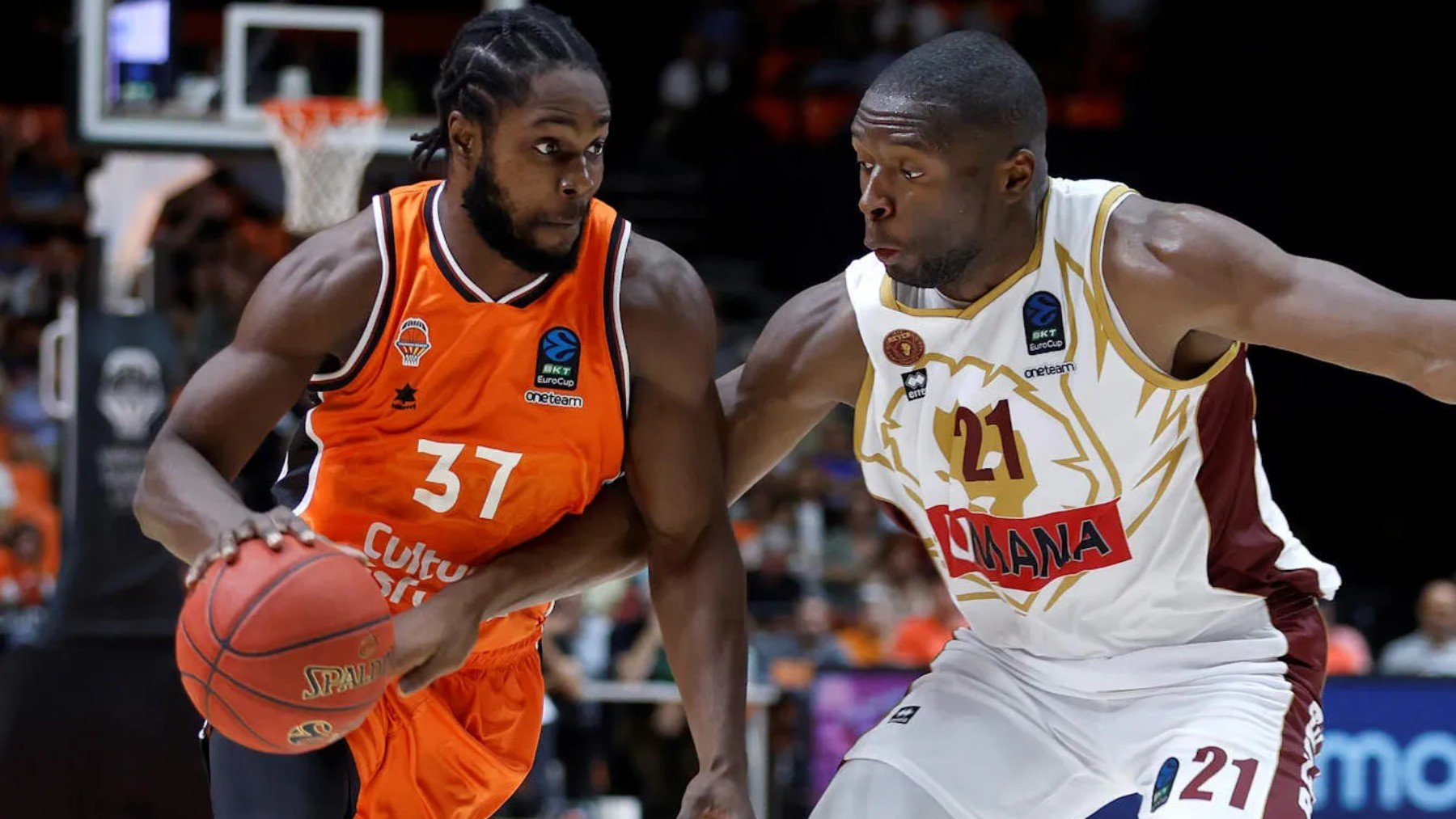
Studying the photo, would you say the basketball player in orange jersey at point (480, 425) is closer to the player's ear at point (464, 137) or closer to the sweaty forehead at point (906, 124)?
the player's ear at point (464, 137)

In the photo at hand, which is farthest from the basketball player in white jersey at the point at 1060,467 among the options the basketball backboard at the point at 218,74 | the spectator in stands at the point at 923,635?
the spectator in stands at the point at 923,635

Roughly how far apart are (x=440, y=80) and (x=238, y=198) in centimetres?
920

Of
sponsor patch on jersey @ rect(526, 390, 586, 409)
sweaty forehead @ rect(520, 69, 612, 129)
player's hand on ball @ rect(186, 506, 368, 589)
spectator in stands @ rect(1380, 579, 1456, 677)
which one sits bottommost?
spectator in stands @ rect(1380, 579, 1456, 677)

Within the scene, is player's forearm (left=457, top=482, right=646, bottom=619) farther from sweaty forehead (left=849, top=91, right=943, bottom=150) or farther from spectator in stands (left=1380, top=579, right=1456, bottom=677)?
spectator in stands (left=1380, top=579, right=1456, bottom=677)

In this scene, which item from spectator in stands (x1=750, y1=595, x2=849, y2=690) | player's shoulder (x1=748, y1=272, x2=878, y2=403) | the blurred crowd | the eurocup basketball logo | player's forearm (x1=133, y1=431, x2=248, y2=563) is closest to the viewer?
player's forearm (x1=133, y1=431, x2=248, y2=563)

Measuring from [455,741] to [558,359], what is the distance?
890mm

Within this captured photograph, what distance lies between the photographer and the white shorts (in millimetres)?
3648

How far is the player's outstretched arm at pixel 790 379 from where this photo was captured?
413 cm

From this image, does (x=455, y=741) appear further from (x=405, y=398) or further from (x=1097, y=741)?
(x=1097, y=741)

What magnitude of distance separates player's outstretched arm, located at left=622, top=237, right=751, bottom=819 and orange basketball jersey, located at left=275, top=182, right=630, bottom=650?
6 centimetres

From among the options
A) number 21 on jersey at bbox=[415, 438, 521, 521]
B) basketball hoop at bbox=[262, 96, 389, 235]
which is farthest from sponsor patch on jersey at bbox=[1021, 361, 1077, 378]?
basketball hoop at bbox=[262, 96, 389, 235]

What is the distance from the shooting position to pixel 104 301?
29.0 feet

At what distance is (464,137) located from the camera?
13.0 feet

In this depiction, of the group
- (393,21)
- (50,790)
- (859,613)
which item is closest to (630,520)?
(50,790)
